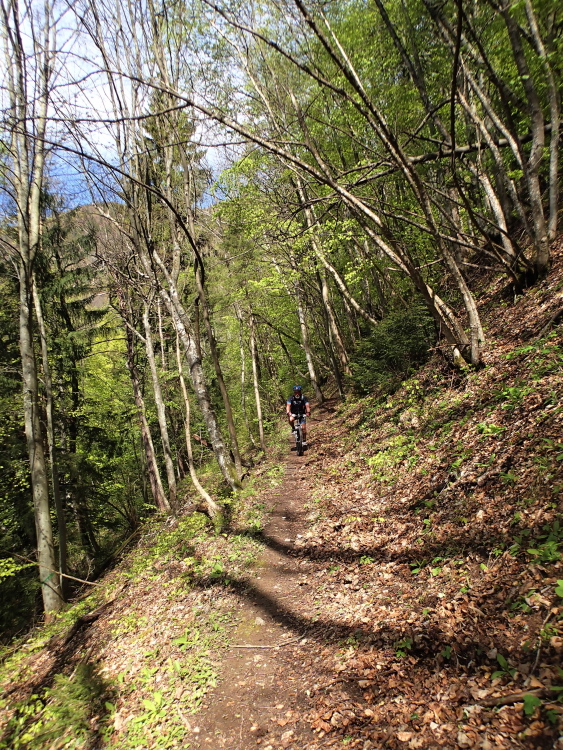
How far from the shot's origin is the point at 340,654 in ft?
11.2

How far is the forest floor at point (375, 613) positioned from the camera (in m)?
2.51

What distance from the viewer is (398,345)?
9852 millimetres

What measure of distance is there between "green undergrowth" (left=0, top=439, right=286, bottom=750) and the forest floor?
1.1 inches

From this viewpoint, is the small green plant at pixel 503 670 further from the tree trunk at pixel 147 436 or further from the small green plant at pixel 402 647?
the tree trunk at pixel 147 436

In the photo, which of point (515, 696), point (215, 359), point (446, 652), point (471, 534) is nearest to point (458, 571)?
point (471, 534)

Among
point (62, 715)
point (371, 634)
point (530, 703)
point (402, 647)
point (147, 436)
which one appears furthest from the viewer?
point (147, 436)

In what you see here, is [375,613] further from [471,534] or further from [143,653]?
[143,653]

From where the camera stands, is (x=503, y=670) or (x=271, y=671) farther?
(x=271, y=671)

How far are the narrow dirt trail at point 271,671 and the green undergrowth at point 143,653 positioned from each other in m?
0.23

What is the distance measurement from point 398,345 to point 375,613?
738cm

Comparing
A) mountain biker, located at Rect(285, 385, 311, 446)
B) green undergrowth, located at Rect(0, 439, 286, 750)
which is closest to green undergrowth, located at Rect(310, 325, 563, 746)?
green undergrowth, located at Rect(0, 439, 286, 750)

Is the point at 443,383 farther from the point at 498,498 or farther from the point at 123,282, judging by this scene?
the point at 123,282

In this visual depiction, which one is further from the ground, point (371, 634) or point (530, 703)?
point (530, 703)

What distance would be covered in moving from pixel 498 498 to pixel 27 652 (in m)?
9.45
